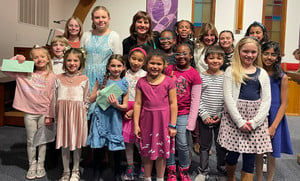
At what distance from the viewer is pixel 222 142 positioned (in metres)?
1.93

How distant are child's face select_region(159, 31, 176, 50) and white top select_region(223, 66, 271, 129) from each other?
A: 630 mm

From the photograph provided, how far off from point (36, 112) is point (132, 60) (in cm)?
92

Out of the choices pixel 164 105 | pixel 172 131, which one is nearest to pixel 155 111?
pixel 164 105

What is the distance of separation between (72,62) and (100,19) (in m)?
0.50

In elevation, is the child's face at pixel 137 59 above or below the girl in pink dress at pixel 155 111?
above

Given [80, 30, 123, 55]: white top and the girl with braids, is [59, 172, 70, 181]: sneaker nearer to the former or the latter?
the girl with braids

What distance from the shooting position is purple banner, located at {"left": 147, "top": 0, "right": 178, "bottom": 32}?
20.5 ft

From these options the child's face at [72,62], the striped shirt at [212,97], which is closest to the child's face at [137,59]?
the child's face at [72,62]

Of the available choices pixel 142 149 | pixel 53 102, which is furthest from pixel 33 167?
pixel 142 149

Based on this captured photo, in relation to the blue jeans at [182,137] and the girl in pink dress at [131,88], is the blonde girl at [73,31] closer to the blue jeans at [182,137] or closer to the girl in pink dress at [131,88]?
the girl in pink dress at [131,88]

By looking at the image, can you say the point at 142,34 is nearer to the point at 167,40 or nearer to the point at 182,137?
the point at 167,40

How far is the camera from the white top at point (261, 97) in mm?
1822

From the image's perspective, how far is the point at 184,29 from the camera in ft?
8.45

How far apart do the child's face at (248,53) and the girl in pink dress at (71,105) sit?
1213mm
